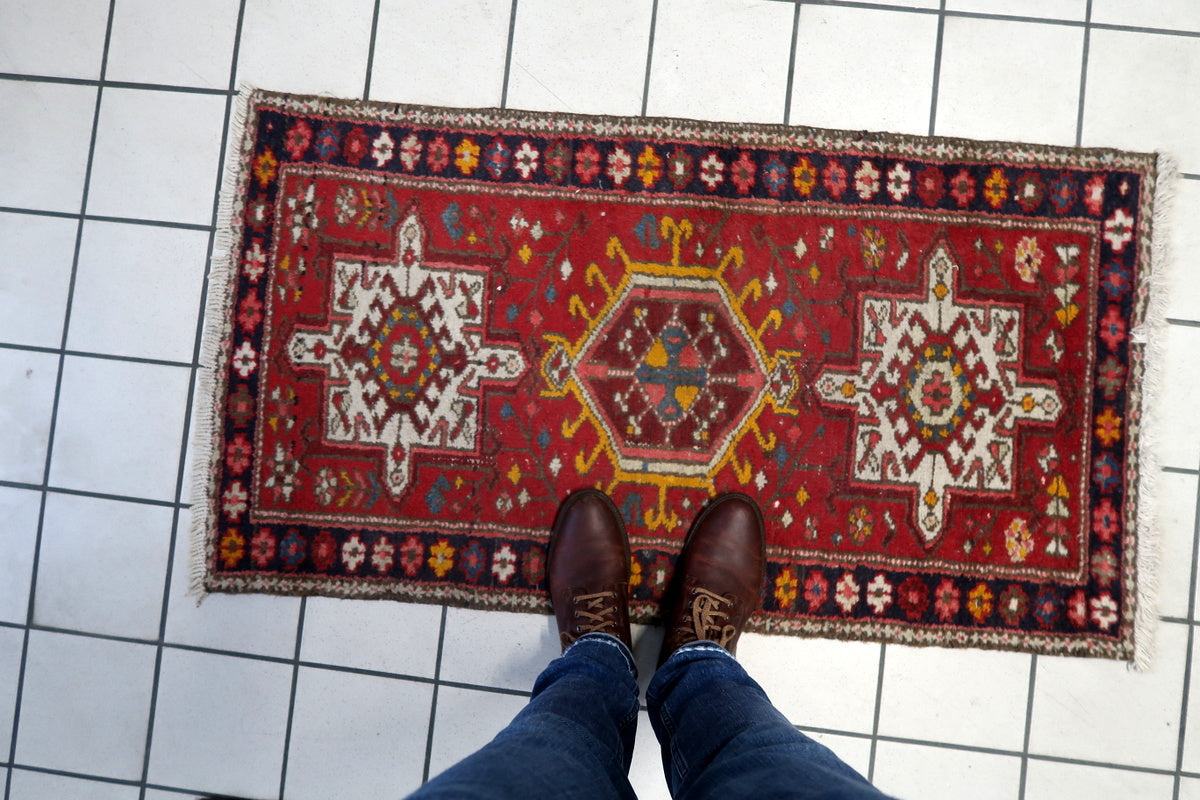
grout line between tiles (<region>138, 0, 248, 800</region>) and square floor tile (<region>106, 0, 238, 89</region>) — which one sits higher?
square floor tile (<region>106, 0, 238, 89</region>)

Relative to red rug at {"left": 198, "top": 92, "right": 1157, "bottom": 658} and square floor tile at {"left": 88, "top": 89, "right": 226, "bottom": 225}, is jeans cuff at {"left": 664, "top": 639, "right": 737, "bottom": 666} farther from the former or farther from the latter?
square floor tile at {"left": 88, "top": 89, "right": 226, "bottom": 225}

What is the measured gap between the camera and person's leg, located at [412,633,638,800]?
0.74 m

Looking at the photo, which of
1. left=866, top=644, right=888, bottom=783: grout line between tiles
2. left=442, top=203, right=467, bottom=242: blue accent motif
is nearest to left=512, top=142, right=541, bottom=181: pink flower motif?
left=442, top=203, right=467, bottom=242: blue accent motif

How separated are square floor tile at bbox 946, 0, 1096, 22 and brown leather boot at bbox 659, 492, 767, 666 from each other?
0.94 metres

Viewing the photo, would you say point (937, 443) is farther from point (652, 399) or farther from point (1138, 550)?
point (652, 399)

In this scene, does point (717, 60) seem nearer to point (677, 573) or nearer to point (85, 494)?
point (677, 573)

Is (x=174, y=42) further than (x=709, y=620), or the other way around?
(x=174, y=42)

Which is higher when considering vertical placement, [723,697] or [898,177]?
[898,177]

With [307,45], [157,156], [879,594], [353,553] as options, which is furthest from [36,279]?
[879,594]

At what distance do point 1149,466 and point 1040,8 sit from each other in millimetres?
795

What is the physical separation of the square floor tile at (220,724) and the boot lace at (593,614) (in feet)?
1.67

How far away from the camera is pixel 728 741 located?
0.87m

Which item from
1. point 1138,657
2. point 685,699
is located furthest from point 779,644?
point 1138,657

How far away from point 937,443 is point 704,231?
20.9 inches
